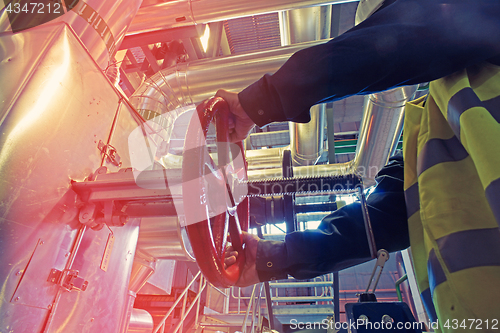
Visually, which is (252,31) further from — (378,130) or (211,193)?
(211,193)

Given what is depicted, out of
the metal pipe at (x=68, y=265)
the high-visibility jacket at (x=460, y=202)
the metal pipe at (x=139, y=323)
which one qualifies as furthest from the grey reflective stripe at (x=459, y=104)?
the metal pipe at (x=139, y=323)

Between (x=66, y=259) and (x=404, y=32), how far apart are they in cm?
116

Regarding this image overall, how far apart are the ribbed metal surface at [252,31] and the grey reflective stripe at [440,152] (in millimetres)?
1983

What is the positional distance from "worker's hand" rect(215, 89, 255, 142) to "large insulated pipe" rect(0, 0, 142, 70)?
0.67 m

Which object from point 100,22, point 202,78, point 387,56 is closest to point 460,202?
point 387,56

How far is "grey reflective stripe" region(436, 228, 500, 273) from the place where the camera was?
1.69ft

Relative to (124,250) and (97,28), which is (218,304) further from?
(97,28)

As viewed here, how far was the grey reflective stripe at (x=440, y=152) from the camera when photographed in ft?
2.09

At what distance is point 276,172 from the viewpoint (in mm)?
2895

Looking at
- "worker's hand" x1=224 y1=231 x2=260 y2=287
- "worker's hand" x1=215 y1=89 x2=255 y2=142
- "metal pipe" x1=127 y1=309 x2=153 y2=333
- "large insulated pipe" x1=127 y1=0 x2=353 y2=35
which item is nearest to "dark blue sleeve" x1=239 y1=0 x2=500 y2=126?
"worker's hand" x1=215 y1=89 x2=255 y2=142

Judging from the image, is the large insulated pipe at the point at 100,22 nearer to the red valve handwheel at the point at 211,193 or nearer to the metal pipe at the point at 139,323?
the red valve handwheel at the point at 211,193

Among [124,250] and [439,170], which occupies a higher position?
[439,170]

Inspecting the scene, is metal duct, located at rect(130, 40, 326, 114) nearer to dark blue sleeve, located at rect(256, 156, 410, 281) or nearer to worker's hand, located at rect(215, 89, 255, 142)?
worker's hand, located at rect(215, 89, 255, 142)

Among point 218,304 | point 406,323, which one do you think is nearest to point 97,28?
point 406,323
